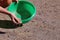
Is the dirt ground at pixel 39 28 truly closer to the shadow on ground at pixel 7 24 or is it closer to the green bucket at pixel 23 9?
the shadow on ground at pixel 7 24

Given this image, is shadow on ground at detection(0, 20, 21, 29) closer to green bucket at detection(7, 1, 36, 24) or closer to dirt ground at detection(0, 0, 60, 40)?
dirt ground at detection(0, 0, 60, 40)

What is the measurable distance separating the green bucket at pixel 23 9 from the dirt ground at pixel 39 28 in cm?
11

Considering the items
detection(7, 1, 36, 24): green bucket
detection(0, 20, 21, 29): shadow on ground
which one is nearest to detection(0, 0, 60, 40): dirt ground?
detection(0, 20, 21, 29): shadow on ground

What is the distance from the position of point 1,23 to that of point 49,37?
60 centimetres

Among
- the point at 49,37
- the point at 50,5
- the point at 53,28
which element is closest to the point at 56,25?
the point at 53,28

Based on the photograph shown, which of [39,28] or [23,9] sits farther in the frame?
[23,9]

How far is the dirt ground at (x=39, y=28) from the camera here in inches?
91.3

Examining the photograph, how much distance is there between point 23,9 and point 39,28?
1.55 ft

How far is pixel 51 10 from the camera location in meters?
2.69

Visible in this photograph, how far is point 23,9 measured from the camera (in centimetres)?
278

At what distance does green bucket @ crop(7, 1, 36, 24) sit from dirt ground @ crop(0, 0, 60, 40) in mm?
107

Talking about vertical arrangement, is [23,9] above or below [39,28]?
above

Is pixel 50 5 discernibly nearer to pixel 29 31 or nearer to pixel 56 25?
pixel 56 25

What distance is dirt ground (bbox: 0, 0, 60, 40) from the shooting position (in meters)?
2.32
